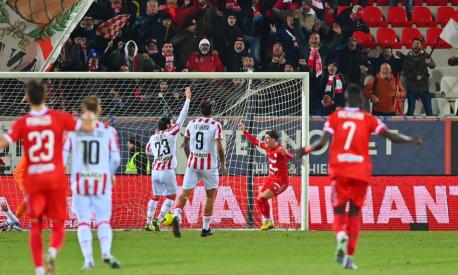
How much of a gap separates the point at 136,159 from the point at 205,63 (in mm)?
2860

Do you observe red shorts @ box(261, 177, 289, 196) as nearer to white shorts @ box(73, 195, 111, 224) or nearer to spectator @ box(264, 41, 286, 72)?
spectator @ box(264, 41, 286, 72)

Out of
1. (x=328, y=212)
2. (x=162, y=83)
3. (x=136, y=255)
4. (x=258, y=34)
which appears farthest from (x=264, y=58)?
(x=136, y=255)

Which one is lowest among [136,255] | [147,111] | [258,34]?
[136,255]

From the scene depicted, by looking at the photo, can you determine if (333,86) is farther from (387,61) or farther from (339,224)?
→ (339,224)

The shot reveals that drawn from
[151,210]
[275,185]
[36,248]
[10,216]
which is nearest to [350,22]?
[275,185]

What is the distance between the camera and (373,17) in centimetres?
2989

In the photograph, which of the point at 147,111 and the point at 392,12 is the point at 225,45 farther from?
the point at 392,12

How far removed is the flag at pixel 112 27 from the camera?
2538 centimetres

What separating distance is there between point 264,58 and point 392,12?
17.8 feet

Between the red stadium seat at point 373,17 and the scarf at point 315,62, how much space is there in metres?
4.04

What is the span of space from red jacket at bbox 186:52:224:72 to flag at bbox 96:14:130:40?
5.37 feet

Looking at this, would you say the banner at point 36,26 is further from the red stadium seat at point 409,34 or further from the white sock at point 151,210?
the red stadium seat at point 409,34

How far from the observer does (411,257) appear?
641 inches

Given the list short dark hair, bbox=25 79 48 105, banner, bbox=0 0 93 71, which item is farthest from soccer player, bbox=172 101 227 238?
short dark hair, bbox=25 79 48 105
